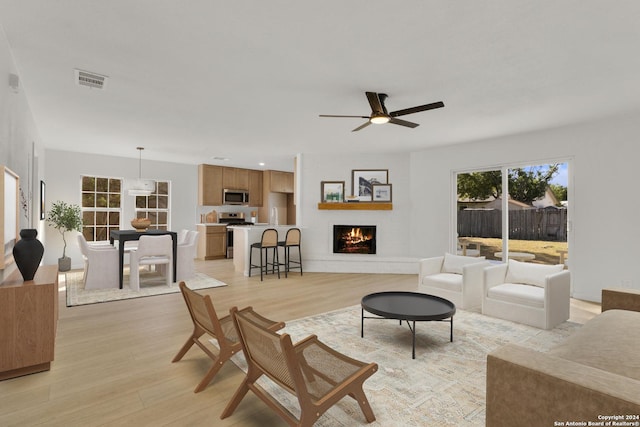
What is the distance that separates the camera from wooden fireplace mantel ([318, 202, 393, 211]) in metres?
6.66

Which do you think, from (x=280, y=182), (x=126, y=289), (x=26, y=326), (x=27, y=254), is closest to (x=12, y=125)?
(x=27, y=254)

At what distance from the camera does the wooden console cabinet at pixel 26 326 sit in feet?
7.64

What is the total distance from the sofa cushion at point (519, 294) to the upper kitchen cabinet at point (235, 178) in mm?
7169

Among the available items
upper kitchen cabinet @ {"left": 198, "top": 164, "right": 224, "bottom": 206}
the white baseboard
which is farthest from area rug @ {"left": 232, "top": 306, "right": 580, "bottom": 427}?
upper kitchen cabinet @ {"left": 198, "top": 164, "right": 224, "bottom": 206}

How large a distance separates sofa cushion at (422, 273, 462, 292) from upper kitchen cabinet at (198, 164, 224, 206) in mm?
6210

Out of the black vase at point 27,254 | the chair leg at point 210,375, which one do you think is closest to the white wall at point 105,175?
the black vase at point 27,254

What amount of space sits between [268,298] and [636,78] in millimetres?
4817

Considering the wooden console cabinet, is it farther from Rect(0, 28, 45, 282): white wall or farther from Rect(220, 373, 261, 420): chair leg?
Rect(220, 373, 261, 420): chair leg

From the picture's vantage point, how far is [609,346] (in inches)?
72.4

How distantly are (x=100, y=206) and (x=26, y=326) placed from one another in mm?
5897

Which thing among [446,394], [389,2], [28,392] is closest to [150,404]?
[28,392]

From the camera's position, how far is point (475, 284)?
13.7 ft

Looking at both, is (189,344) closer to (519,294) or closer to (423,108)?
(423,108)

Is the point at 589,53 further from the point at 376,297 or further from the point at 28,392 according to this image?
the point at 28,392
